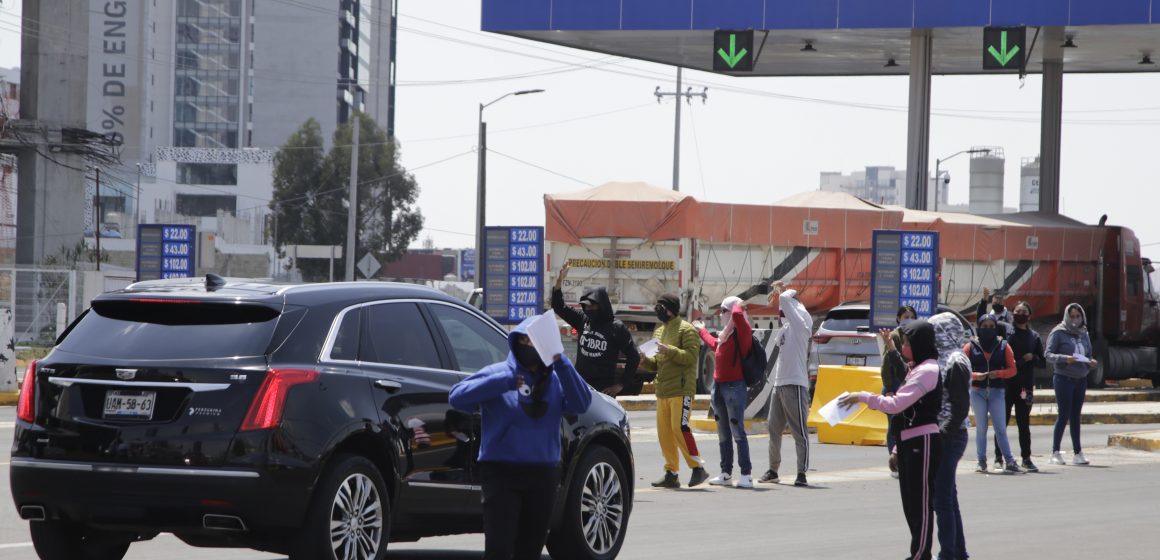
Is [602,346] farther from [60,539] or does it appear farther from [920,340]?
[60,539]

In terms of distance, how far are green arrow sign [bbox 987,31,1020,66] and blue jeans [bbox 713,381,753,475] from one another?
20.4 m

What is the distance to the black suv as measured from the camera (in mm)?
7469

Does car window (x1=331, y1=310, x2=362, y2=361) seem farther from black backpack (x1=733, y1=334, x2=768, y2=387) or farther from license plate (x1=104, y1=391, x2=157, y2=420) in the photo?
black backpack (x1=733, y1=334, x2=768, y2=387)

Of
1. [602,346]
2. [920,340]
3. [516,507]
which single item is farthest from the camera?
[602,346]

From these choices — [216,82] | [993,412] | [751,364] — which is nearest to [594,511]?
[751,364]

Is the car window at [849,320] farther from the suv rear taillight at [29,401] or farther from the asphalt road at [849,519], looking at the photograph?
the suv rear taillight at [29,401]

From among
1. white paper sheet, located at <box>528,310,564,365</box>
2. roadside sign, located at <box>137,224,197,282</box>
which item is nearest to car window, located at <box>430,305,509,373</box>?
white paper sheet, located at <box>528,310,564,365</box>

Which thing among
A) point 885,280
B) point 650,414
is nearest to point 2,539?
point 650,414

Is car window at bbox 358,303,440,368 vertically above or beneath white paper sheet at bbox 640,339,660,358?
above

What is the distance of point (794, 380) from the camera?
1473 cm

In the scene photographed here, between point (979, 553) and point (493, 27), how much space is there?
88.8 ft

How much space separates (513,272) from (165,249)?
6692mm

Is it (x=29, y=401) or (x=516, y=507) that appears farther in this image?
(x=29, y=401)

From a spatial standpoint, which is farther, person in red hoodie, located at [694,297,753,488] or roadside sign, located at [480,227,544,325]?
roadside sign, located at [480,227,544,325]
